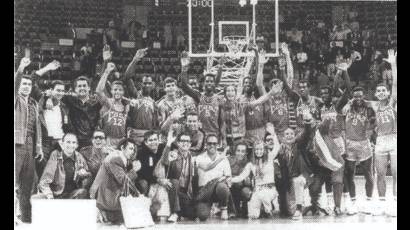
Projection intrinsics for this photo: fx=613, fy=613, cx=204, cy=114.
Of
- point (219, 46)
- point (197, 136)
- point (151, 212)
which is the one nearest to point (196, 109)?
point (197, 136)

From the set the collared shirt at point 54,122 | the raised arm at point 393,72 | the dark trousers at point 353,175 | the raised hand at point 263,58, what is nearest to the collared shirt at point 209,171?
the raised hand at point 263,58

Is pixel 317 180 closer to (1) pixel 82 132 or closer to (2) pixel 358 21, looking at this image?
(2) pixel 358 21

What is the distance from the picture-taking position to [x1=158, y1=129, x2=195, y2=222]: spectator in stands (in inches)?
186

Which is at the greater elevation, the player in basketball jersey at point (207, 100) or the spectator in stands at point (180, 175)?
the player in basketball jersey at point (207, 100)

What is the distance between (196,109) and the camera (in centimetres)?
476

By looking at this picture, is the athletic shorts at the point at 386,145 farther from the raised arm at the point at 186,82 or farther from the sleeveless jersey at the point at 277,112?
the raised arm at the point at 186,82

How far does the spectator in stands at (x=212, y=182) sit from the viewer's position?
4734 millimetres

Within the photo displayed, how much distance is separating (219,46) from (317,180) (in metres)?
1.31

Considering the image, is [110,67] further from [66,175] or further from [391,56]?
[391,56]

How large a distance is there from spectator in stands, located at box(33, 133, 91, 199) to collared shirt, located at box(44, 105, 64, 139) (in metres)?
0.06

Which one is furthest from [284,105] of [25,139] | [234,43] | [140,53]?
[25,139]

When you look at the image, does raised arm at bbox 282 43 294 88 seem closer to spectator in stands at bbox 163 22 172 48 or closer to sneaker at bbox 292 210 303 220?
spectator in stands at bbox 163 22 172 48

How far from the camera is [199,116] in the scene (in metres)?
4.75
